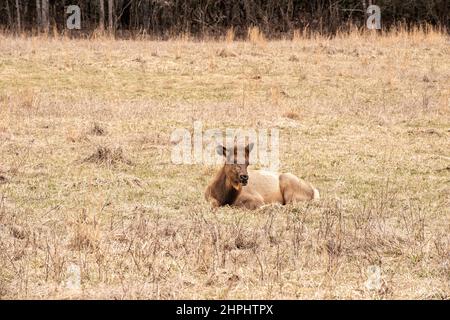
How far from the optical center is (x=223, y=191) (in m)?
9.99

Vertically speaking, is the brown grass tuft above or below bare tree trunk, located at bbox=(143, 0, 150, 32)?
below

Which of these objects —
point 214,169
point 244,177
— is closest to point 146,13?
point 214,169

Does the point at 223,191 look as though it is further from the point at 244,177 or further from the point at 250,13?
the point at 250,13

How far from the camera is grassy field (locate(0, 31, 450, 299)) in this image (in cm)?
697

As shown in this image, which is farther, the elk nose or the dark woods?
the dark woods

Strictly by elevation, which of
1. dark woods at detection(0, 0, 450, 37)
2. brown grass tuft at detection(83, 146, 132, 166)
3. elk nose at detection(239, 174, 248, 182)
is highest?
dark woods at detection(0, 0, 450, 37)

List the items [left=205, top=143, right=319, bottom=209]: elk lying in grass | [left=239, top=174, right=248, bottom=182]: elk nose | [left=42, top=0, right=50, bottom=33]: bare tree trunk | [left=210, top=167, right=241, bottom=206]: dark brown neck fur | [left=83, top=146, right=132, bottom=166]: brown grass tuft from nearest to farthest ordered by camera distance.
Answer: [left=239, top=174, right=248, bottom=182]: elk nose
[left=205, top=143, right=319, bottom=209]: elk lying in grass
[left=210, top=167, right=241, bottom=206]: dark brown neck fur
[left=83, top=146, right=132, bottom=166]: brown grass tuft
[left=42, top=0, right=50, bottom=33]: bare tree trunk

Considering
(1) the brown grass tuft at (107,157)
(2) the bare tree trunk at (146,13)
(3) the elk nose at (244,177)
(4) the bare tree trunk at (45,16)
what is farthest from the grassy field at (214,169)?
(2) the bare tree trunk at (146,13)

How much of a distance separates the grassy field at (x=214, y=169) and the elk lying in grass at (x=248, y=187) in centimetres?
25

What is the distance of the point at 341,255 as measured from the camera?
7.53 m

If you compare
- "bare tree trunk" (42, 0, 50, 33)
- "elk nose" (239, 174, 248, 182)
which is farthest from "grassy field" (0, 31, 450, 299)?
"bare tree trunk" (42, 0, 50, 33)

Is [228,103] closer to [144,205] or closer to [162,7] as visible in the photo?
[144,205]

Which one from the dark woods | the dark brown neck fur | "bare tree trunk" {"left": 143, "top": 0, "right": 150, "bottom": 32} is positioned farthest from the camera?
"bare tree trunk" {"left": 143, "top": 0, "right": 150, "bottom": 32}

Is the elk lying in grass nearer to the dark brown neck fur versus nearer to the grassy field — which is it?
the dark brown neck fur
